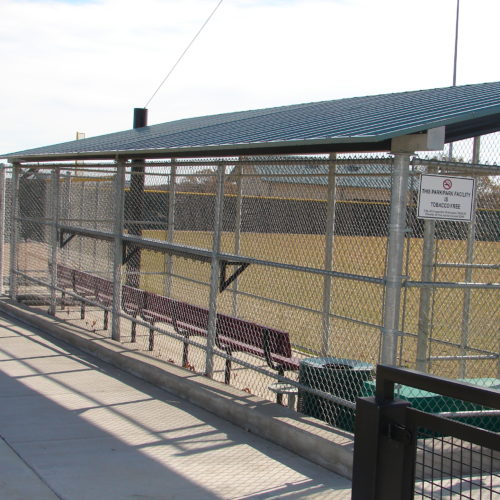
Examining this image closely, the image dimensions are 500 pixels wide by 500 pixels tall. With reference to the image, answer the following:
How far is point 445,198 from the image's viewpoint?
5531mm

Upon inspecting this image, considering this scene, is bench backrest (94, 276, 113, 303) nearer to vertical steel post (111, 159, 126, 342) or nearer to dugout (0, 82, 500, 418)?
dugout (0, 82, 500, 418)

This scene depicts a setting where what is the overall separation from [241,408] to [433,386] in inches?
154

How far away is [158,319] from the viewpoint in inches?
374

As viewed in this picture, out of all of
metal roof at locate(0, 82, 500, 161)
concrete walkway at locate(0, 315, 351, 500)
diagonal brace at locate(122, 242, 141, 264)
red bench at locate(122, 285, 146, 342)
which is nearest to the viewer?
concrete walkway at locate(0, 315, 351, 500)

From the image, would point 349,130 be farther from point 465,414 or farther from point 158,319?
point 158,319

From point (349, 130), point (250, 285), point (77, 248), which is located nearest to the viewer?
point (349, 130)

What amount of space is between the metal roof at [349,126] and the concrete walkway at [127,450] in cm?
239

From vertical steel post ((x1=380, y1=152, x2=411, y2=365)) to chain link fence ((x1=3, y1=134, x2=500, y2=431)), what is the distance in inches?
2.2

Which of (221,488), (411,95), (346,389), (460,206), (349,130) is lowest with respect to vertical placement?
(221,488)

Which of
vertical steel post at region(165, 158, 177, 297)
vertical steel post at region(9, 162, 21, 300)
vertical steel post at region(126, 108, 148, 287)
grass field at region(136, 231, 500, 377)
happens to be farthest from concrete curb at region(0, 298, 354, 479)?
vertical steel post at region(9, 162, 21, 300)

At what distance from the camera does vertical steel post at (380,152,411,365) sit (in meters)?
5.38

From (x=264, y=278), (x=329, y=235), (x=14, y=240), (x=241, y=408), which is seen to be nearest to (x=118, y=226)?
(x=329, y=235)

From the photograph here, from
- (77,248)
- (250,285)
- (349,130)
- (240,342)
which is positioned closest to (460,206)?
(349,130)

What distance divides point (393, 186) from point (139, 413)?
10.2 ft
